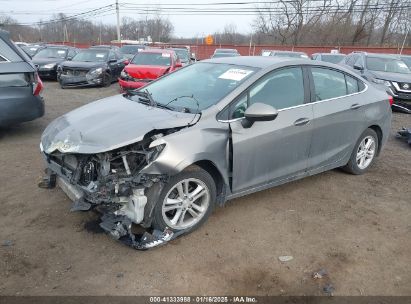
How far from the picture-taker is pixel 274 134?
3.81 metres

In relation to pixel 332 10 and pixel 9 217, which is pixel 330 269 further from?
pixel 332 10

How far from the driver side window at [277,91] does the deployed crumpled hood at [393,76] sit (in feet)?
24.8

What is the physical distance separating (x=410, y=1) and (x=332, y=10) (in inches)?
322

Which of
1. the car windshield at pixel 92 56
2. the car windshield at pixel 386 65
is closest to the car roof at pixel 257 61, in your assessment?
the car windshield at pixel 386 65

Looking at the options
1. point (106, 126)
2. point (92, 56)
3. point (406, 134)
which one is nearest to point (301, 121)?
point (106, 126)

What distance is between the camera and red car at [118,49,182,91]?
1098 cm

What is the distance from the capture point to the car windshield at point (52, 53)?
15746 mm

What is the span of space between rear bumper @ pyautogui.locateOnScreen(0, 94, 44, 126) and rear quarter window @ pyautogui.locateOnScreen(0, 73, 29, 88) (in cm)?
20

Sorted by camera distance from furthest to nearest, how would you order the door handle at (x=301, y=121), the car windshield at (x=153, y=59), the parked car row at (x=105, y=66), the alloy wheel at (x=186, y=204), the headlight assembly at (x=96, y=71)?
the headlight assembly at (x=96, y=71) → the car windshield at (x=153, y=59) → the parked car row at (x=105, y=66) → the door handle at (x=301, y=121) → the alloy wheel at (x=186, y=204)

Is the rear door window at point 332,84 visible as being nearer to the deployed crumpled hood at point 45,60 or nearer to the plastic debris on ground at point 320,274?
the plastic debris on ground at point 320,274

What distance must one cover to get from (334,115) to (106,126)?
2.68 meters

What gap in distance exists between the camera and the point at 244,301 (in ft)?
8.99

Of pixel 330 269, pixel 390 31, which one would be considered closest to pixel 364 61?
pixel 330 269

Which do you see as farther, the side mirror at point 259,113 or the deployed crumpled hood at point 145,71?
the deployed crumpled hood at point 145,71
